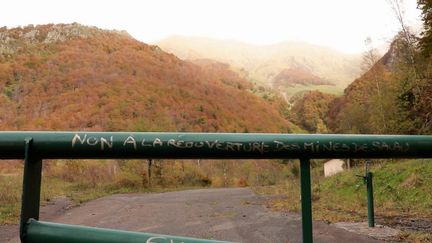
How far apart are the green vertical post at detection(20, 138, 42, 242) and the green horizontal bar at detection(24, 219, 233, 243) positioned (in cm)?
2

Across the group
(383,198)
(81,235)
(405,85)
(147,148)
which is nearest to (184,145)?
(147,148)

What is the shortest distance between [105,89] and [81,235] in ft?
264

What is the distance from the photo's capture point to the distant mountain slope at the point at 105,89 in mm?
64188

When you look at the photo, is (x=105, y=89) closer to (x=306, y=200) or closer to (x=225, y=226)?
(x=225, y=226)

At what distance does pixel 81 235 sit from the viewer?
1.08 meters

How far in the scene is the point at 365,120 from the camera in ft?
143

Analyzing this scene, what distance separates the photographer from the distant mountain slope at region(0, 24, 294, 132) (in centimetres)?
6419

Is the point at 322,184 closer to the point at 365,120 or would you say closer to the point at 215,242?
the point at 215,242

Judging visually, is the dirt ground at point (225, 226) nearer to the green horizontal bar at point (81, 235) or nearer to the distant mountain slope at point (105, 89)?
the green horizontal bar at point (81, 235)

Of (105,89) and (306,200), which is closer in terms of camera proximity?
(306,200)

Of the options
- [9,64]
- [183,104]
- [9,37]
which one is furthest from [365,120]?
[9,37]

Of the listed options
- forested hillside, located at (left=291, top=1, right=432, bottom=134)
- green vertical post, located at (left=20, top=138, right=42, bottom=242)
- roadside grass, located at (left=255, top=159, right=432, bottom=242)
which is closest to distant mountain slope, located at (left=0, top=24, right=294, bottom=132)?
forested hillside, located at (left=291, top=1, right=432, bottom=134)

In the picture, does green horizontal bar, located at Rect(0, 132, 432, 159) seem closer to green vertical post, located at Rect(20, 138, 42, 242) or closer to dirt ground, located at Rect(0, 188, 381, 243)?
green vertical post, located at Rect(20, 138, 42, 242)

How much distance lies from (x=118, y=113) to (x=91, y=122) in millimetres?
7540
